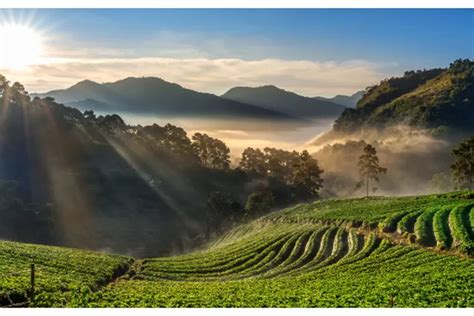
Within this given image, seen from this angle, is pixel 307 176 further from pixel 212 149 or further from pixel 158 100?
pixel 158 100

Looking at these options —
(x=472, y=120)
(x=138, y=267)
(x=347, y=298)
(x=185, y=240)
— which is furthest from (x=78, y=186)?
(x=472, y=120)

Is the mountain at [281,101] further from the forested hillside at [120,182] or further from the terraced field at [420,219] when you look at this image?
the forested hillside at [120,182]

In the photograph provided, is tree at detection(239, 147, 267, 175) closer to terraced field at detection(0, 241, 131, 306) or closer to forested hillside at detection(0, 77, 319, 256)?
forested hillside at detection(0, 77, 319, 256)

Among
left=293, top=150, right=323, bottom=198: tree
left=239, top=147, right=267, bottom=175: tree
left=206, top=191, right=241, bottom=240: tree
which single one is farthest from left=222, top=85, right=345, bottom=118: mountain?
left=239, top=147, right=267, bottom=175: tree

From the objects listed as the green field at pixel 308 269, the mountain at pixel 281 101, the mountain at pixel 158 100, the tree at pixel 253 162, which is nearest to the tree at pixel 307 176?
the tree at pixel 253 162

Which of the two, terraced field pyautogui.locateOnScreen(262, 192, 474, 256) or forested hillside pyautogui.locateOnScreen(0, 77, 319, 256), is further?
forested hillside pyautogui.locateOnScreen(0, 77, 319, 256)

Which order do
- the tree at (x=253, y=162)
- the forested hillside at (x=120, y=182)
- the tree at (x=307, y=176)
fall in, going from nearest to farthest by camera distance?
the forested hillside at (x=120, y=182), the tree at (x=307, y=176), the tree at (x=253, y=162)

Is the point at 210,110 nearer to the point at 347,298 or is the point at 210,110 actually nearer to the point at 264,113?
the point at 264,113
